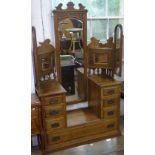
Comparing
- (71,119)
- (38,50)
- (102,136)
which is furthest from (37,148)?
(38,50)

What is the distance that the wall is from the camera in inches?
93.0

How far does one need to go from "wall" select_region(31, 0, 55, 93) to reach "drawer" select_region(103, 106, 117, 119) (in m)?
0.86

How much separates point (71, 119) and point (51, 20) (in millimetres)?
1127

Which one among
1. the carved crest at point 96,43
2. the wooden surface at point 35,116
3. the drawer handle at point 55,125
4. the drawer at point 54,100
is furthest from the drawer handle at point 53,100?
the carved crest at point 96,43

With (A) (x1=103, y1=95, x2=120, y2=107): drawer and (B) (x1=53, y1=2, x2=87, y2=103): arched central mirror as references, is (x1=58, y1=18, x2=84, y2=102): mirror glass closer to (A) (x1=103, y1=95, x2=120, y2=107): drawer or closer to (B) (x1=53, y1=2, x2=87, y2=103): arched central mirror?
(B) (x1=53, y1=2, x2=87, y2=103): arched central mirror

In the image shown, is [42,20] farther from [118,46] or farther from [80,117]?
[80,117]

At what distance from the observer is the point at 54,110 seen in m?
2.33

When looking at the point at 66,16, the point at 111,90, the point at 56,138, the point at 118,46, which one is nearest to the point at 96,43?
the point at 118,46

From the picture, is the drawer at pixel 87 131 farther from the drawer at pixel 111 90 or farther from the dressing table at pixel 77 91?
the drawer at pixel 111 90

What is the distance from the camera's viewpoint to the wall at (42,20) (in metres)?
2.36

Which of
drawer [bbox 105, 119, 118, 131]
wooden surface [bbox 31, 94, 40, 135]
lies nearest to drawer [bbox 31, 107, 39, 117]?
wooden surface [bbox 31, 94, 40, 135]

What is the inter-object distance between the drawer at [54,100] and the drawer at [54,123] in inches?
7.0
